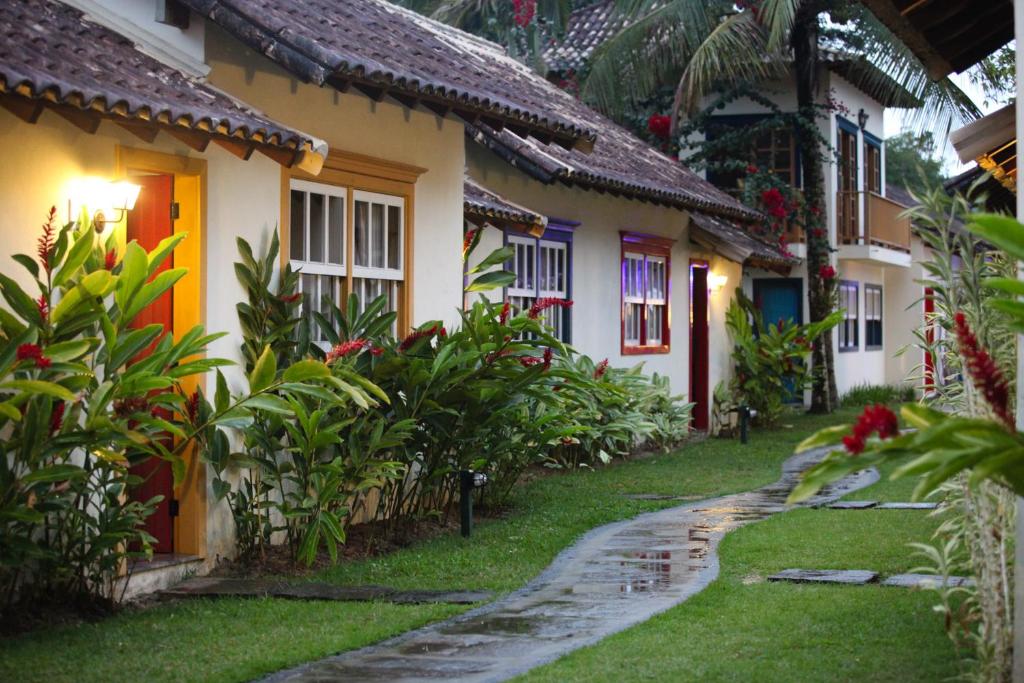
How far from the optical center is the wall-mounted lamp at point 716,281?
68.3ft

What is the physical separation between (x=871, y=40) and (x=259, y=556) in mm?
15003

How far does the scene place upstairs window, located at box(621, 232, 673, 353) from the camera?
18.0 metres

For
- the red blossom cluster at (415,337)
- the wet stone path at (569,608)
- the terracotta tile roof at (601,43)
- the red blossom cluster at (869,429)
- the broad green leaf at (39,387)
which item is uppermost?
the terracotta tile roof at (601,43)

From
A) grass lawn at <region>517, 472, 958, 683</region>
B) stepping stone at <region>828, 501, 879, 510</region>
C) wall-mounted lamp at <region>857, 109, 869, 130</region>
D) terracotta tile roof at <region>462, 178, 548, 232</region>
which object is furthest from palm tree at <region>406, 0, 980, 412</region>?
grass lawn at <region>517, 472, 958, 683</region>

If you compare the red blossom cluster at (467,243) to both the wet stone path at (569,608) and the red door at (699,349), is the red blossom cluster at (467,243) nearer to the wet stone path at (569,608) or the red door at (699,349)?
the wet stone path at (569,608)

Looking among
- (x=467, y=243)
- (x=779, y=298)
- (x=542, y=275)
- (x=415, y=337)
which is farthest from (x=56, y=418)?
(x=779, y=298)

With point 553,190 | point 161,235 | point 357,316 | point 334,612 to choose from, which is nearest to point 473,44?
point 553,190

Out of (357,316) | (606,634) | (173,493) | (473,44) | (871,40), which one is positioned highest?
(871,40)

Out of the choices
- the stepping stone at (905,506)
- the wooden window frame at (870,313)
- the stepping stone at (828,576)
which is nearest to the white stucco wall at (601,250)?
the stepping stone at (905,506)

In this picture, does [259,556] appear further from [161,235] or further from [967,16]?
[967,16]

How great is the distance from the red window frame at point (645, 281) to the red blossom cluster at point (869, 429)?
13.8 m

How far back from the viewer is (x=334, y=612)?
24.8ft

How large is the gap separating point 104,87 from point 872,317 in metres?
25.3

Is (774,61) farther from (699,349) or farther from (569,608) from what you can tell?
(569,608)
